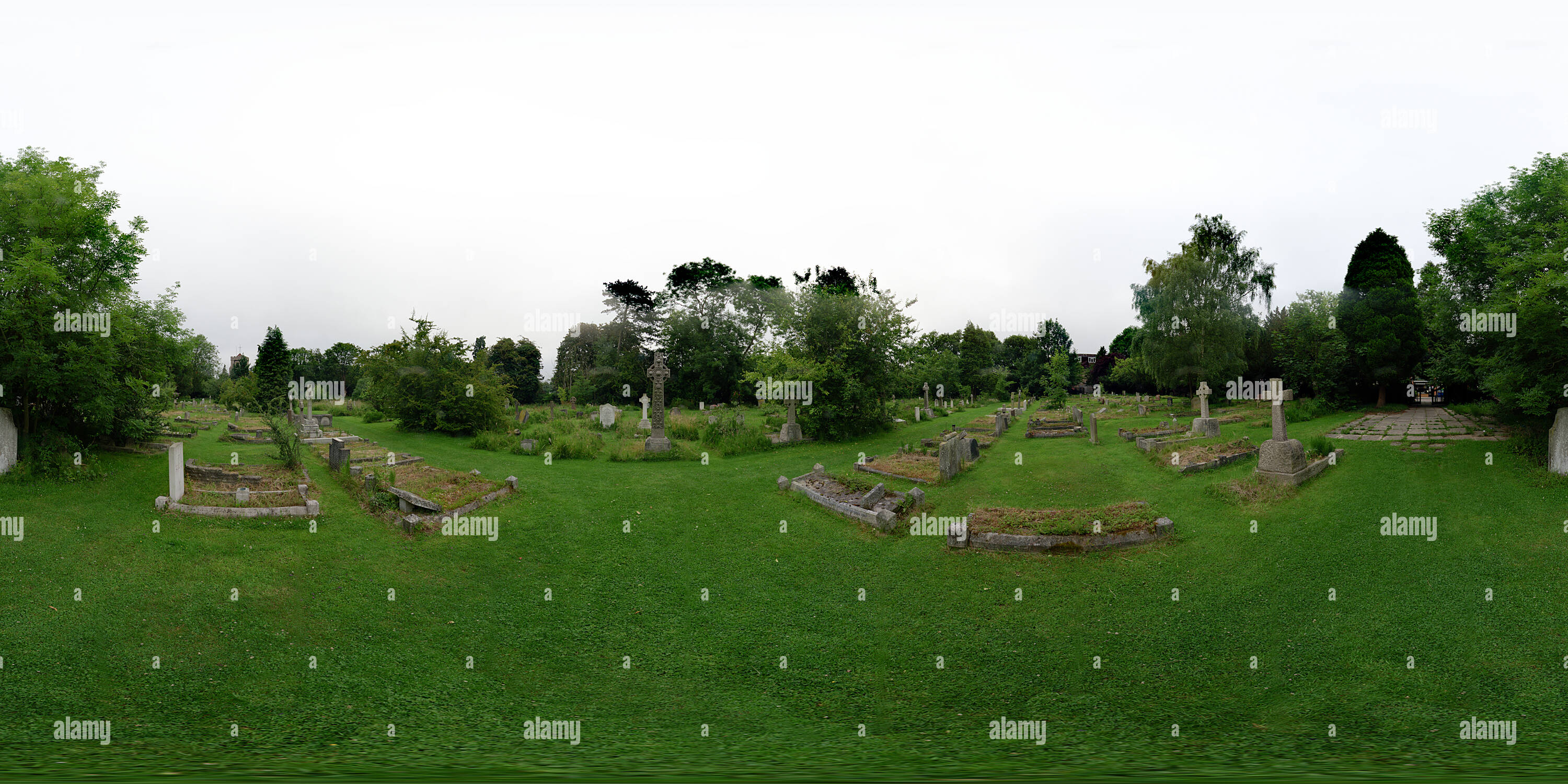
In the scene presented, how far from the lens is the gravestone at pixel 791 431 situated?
87.7 feet

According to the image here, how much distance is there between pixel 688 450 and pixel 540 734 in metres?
16.9

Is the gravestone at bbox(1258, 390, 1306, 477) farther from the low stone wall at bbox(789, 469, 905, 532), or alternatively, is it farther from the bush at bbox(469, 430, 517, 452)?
the bush at bbox(469, 430, 517, 452)

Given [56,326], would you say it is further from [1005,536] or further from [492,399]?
[1005,536]

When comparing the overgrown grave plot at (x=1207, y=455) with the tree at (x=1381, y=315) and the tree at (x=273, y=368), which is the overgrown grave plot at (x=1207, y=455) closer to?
the tree at (x=1381, y=315)

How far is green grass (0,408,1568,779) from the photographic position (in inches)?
237

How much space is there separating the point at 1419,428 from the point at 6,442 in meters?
36.4

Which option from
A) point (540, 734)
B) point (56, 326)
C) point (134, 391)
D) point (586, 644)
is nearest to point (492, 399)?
point (134, 391)

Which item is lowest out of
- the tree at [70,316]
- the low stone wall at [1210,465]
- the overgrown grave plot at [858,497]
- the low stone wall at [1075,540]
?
the low stone wall at [1075,540]

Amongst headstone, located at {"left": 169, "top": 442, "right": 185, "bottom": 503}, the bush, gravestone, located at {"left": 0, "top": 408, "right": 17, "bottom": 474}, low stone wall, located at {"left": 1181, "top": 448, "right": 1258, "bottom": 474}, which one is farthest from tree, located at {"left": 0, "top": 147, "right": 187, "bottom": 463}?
low stone wall, located at {"left": 1181, "top": 448, "right": 1258, "bottom": 474}

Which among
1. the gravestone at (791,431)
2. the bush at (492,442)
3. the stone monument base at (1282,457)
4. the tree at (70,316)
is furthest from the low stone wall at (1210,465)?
the tree at (70,316)

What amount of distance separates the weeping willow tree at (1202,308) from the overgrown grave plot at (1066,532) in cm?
3018

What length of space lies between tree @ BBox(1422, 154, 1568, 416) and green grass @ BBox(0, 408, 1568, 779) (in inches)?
75.3

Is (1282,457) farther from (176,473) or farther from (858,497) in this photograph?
(176,473)

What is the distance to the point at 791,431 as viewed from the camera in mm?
26844
